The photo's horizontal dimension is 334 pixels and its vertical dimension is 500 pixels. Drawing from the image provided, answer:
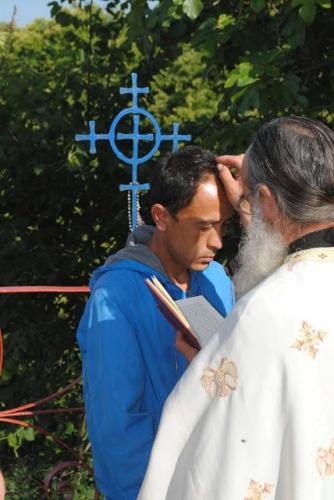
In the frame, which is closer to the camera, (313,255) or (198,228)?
(313,255)

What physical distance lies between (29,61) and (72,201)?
0.97 m

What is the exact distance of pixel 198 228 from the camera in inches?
97.8

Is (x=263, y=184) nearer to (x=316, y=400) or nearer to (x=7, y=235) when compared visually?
(x=316, y=400)

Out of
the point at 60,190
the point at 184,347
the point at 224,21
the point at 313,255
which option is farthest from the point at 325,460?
the point at 60,190

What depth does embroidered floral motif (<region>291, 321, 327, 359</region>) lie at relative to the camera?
171 centimetres

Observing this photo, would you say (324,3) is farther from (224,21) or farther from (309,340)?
(309,340)

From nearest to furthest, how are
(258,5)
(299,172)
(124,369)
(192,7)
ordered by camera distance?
(299,172)
(124,369)
(258,5)
(192,7)

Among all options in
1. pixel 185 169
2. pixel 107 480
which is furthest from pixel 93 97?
pixel 107 480

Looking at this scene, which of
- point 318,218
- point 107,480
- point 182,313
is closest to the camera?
point 318,218

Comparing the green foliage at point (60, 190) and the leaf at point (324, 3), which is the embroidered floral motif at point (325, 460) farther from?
the green foliage at point (60, 190)

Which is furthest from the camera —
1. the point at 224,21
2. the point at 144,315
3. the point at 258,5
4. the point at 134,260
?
the point at 224,21

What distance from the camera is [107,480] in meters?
2.27

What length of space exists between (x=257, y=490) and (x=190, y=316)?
1.63 feet

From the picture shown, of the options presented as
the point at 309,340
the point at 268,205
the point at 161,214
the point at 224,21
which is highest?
the point at 224,21
